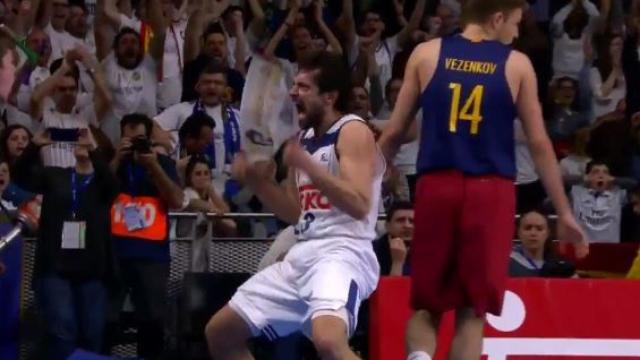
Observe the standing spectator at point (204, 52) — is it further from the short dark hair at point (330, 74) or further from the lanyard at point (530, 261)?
the short dark hair at point (330, 74)

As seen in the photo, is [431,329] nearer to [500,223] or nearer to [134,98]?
[500,223]

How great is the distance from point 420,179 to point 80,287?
3.89 m

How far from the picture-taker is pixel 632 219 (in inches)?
527

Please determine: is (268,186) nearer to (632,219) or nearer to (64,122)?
(64,122)

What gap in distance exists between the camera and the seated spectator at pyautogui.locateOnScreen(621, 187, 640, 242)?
1324 cm

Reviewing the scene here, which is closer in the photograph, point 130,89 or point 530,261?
point 530,261

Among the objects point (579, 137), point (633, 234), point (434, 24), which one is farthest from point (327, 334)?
point (434, 24)

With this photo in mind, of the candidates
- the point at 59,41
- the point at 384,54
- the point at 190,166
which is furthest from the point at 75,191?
the point at 384,54

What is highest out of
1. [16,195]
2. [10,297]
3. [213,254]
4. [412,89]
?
[412,89]

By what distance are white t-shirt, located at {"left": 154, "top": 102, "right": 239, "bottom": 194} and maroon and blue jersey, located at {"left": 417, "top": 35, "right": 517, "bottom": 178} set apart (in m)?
5.30

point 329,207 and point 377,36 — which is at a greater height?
point 377,36

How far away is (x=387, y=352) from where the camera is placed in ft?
33.9

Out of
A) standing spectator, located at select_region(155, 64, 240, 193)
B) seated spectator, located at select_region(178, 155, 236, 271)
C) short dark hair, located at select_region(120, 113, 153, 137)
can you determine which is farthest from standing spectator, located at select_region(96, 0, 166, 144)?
short dark hair, located at select_region(120, 113, 153, 137)

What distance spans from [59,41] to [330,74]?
675 cm
